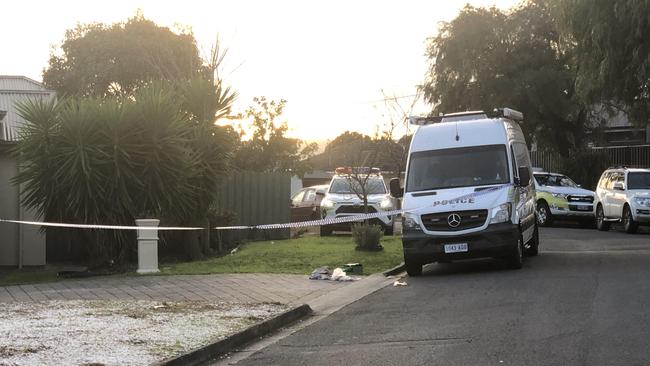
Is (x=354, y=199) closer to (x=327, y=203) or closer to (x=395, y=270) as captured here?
(x=327, y=203)

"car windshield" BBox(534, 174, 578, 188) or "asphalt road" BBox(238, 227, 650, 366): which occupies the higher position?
"car windshield" BBox(534, 174, 578, 188)

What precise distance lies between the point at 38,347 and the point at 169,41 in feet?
113

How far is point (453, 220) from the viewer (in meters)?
11.6

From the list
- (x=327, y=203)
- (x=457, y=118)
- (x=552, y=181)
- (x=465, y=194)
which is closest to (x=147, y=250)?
(x=465, y=194)

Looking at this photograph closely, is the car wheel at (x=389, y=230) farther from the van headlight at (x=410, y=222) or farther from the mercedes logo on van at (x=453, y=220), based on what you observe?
the mercedes logo on van at (x=453, y=220)

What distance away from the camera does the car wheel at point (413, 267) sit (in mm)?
11805

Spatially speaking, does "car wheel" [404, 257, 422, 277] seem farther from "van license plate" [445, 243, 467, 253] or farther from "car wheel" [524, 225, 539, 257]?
"car wheel" [524, 225, 539, 257]

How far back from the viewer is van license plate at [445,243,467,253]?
37.8 feet

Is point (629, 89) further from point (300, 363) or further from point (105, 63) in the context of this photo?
point (105, 63)

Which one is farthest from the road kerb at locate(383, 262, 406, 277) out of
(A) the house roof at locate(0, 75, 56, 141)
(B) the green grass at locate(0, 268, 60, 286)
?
(A) the house roof at locate(0, 75, 56, 141)

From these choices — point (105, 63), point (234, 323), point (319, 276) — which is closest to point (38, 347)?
point (234, 323)

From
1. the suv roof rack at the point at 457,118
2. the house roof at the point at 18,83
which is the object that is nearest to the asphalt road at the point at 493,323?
the suv roof rack at the point at 457,118

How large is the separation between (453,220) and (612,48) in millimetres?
12340

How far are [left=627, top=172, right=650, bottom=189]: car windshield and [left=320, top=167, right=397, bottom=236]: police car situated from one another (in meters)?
6.77
